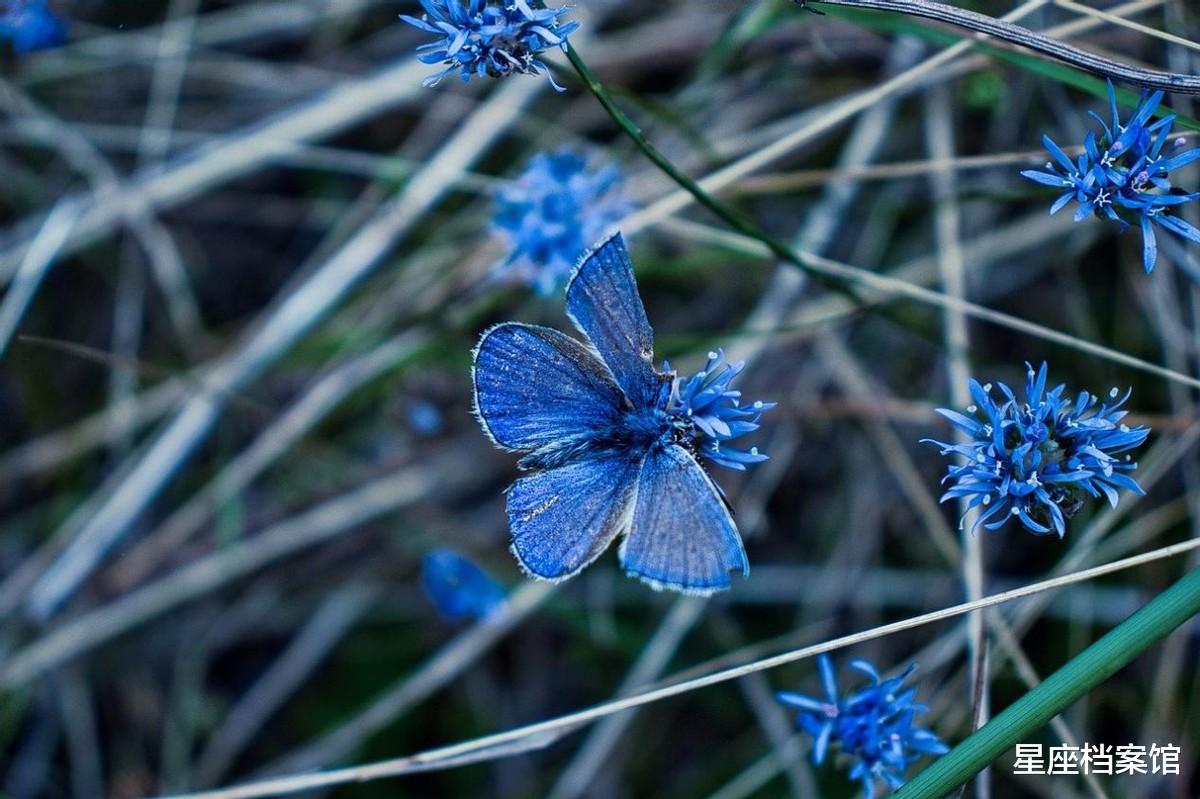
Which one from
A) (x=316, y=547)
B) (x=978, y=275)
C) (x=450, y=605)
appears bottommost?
(x=450, y=605)

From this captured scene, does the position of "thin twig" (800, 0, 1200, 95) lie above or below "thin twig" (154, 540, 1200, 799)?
above

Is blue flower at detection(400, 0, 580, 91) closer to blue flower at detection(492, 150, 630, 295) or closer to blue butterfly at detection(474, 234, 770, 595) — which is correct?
blue butterfly at detection(474, 234, 770, 595)

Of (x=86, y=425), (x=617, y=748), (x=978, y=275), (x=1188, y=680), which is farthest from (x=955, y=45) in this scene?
(x=86, y=425)

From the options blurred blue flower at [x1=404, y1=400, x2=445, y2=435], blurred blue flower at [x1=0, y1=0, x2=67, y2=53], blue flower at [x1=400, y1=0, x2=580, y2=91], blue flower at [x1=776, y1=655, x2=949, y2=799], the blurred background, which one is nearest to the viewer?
blue flower at [x1=400, y1=0, x2=580, y2=91]

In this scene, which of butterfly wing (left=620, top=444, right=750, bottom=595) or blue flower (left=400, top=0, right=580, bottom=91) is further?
blue flower (left=400, top=0, right=580, bottom=91)

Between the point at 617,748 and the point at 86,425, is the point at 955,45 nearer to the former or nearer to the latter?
the point at 617,748

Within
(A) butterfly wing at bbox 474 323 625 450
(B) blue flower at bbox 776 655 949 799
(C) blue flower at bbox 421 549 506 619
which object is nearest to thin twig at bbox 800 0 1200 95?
(A) butterfly wing at bbox 474 323 625 450

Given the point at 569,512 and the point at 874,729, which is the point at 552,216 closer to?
Result: the point at 569,512
